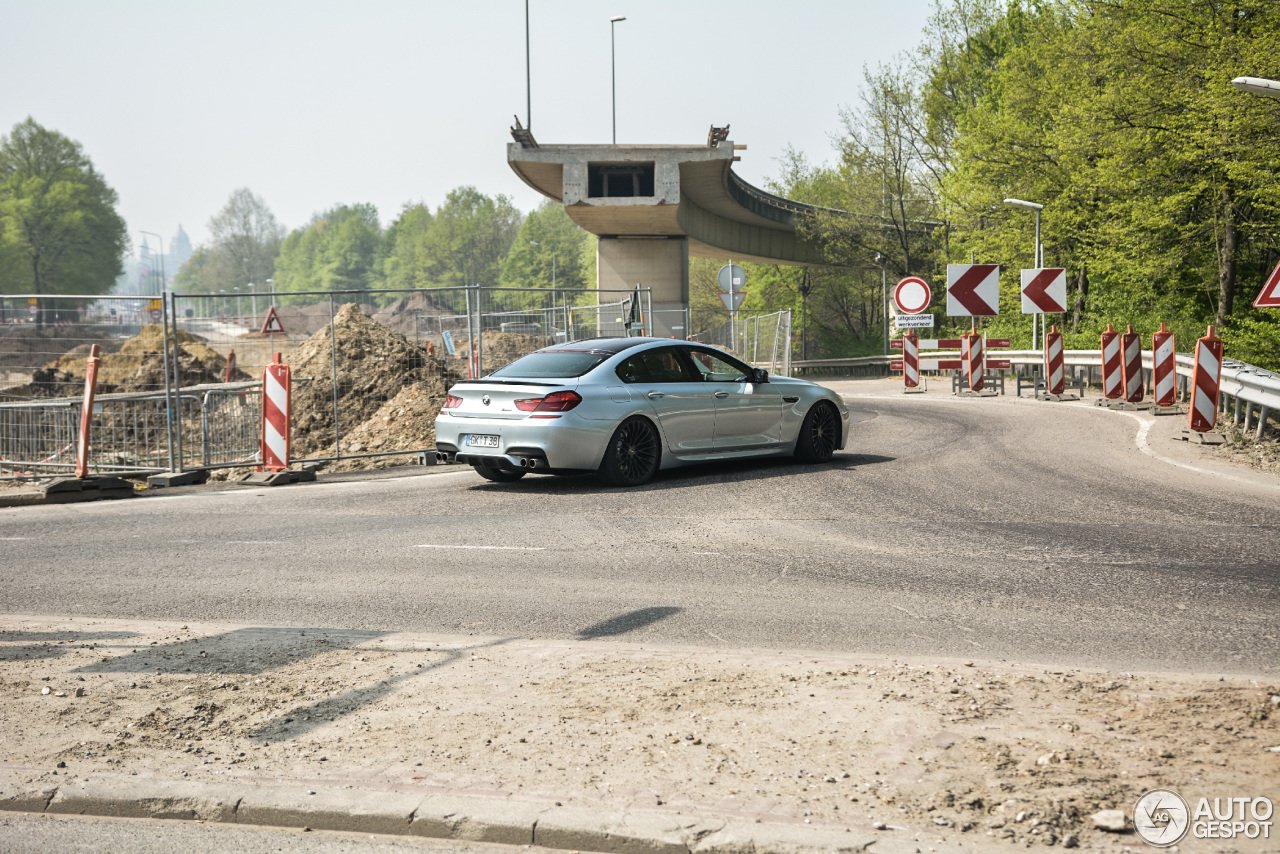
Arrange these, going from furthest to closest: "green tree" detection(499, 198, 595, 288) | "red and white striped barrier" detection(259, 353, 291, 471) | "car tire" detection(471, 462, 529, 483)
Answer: "green tree" detection(499, 198, 595, 288) → "red and white striped barrier" detection(259, 353, 291, 471) → "car tire" detection(471, 462, 529, 483)

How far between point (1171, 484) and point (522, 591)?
701 cm

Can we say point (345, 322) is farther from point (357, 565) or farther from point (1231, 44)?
point (1231, 44)

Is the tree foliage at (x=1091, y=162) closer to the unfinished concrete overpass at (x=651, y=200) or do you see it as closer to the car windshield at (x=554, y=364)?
the unfinished concrete overpass at (x=651, y=200)

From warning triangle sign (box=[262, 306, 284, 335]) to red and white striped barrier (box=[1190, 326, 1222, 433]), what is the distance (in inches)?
675

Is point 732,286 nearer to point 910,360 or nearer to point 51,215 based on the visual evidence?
point 910,360

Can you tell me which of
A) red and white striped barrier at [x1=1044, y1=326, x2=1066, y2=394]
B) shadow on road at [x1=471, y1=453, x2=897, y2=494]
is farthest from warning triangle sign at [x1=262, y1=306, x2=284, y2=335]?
red and white striped barrier at [x1=1044, y1=326, x2=1066, y2=394]

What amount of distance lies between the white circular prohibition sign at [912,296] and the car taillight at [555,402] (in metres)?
15.4

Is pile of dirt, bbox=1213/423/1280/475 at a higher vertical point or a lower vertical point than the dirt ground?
higher

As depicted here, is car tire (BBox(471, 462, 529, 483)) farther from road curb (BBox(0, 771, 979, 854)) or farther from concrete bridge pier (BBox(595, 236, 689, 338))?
concrete bridge pier (BBox(595, 236, 689, 338))

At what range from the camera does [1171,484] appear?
1097 cm

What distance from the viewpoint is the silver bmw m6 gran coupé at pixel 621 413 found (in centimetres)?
1133

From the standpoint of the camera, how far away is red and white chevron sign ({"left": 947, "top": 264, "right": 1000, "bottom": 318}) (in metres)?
23.4

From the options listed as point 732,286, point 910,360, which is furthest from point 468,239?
point 910,360

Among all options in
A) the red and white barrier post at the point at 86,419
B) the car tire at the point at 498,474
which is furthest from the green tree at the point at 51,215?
the car tire at the point at 498,474
